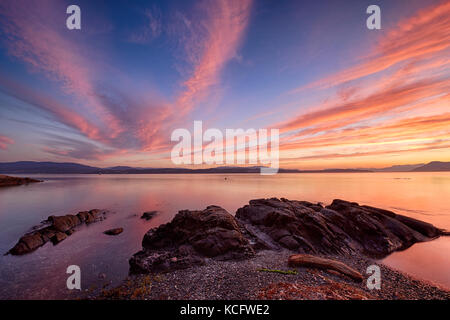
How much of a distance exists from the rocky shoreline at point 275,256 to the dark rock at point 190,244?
81mm

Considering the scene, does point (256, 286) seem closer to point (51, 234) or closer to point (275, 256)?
point (275, 256)

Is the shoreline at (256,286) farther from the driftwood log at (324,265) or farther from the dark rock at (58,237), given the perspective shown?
the dark rock at (58,237)

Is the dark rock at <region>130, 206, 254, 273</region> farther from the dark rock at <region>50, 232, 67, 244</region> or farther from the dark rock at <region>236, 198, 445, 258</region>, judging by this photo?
the dark rock at <region>50, 232, 67, 244</region>

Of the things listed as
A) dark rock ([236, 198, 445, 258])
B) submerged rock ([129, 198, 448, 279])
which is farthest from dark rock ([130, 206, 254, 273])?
dark rock ([236, 198, 445, 258])

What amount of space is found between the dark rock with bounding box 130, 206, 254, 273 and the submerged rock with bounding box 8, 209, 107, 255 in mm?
12005

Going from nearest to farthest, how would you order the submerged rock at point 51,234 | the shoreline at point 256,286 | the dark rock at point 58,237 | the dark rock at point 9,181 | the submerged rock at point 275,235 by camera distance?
the shoreline at point 256,286
the submerged rock at point 275,235
the submerged rock at point 51,234
the dark rock at point 58,237
the dark rock at point 9,181

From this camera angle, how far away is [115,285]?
12.1 metres

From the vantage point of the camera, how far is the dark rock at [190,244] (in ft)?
44.7

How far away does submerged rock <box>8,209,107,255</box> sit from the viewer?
1706cm

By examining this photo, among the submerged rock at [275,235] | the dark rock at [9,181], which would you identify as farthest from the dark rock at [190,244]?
the dark rock at [9,181]

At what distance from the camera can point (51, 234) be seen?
20.6 m
